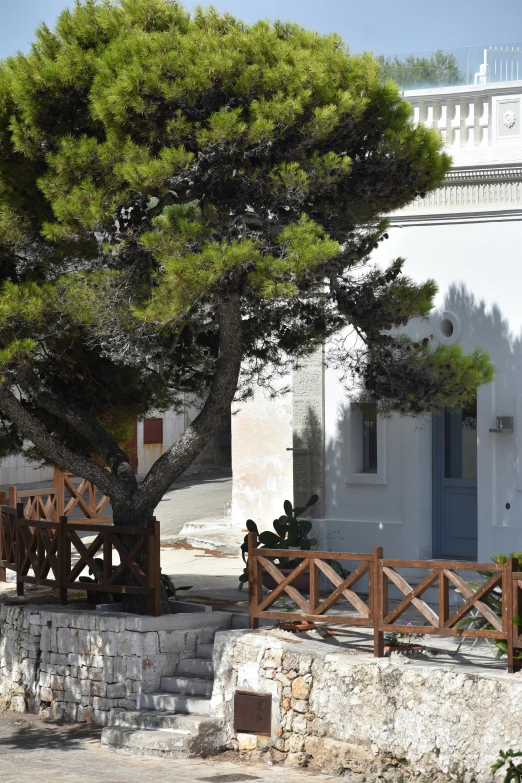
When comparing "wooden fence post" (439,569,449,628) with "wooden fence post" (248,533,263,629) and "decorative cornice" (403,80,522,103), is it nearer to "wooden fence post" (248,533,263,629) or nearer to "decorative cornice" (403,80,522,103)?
"wooden fence post" (248,533,263,629)

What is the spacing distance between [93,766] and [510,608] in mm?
3316

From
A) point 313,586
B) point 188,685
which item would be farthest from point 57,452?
point 313,586

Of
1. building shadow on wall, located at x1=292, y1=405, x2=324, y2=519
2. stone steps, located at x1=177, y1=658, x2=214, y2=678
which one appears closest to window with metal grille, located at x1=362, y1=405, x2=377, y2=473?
building shadow on wall, located at x1=292, y1=405, x2=324, y2=519

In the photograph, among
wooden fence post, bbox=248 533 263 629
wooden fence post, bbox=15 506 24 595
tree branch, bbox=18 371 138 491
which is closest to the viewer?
wooden fence post, bbox=248 533 263 629

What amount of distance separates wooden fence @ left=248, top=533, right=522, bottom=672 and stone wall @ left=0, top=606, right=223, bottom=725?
2.91 feet

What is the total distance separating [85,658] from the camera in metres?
10.0

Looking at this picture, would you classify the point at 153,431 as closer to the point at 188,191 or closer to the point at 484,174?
the point at 484,174

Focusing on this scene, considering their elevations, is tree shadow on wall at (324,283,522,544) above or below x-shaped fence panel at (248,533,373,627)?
above

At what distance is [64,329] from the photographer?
954cm

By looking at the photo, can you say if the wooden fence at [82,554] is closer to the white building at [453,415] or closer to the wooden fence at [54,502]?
the wooden fence at [54,502]

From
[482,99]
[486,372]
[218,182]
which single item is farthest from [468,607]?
[482,99]

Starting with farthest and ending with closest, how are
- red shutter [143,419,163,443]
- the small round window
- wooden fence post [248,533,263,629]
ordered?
1. red shutter [143,419,163,443]
2. the small round window
3. wooden fence post [248,533,263,629]

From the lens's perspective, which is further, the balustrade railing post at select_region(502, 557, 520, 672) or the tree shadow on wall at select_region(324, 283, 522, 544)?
the tree shadow on wall at select_region(324, 283, 522, 544)

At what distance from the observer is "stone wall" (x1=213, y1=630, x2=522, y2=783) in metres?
7.73
